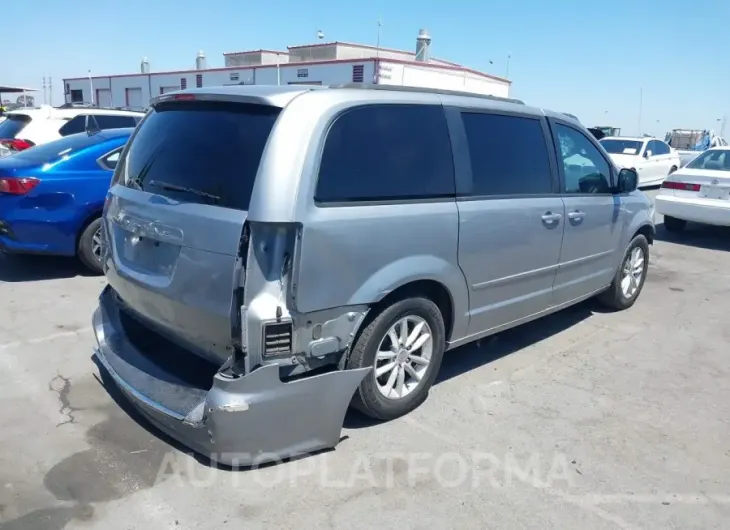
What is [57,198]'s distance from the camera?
6.03 metres

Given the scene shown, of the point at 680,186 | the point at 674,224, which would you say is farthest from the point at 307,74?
the point at 680,186

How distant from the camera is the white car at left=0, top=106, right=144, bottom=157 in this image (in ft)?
33.1

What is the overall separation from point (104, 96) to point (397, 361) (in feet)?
122

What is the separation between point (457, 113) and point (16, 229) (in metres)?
4.50

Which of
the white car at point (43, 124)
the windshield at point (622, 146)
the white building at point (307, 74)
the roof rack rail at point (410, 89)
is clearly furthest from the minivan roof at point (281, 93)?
the white building at point (307, 74)

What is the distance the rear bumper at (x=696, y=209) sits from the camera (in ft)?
30.8

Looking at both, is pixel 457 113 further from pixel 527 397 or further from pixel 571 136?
pixel 527 397

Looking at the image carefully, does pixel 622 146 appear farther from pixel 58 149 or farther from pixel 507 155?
pixel 58 149

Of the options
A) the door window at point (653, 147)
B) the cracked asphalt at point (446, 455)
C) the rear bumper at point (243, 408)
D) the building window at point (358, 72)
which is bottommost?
the cracked asphalt at point (446, 455)

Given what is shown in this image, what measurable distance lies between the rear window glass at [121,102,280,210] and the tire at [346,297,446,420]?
1.02 m

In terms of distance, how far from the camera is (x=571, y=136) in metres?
5.03

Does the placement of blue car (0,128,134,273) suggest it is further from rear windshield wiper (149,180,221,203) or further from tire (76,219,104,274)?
rear windshield wiper (149,180,221,203)

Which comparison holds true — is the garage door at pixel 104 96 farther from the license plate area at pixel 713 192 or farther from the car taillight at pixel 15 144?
the license plate area at pixel 713 192

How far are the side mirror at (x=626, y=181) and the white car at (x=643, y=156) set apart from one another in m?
10.7
